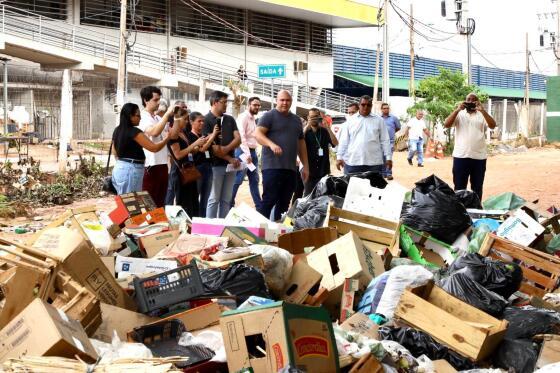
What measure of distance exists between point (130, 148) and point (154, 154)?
0.55 meters

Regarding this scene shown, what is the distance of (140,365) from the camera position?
3623 millimetres

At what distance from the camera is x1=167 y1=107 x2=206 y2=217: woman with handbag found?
945 centimetres

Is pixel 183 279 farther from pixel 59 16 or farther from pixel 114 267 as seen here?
pixel 59 16

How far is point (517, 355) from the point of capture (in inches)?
213

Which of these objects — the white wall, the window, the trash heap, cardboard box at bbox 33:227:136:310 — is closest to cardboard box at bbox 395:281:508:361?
the trash heap

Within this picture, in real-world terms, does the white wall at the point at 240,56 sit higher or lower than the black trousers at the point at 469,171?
higher

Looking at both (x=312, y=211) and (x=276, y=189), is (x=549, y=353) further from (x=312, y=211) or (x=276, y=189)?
(x=276, y=189)

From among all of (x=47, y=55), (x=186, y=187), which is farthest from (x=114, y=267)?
(x=47, y=55)

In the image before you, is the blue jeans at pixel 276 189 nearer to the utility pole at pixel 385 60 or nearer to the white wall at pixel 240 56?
the utility pole at pixel 385 60

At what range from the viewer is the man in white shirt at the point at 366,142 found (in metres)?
10.8

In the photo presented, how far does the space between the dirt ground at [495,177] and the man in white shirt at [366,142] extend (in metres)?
4.26

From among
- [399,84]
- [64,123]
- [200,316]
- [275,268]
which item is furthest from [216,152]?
[399,84]

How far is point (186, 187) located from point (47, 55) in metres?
21.4

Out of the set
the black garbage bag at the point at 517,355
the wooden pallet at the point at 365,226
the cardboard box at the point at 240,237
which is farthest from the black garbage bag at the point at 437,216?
the black garbage bag at the point at 517,355
